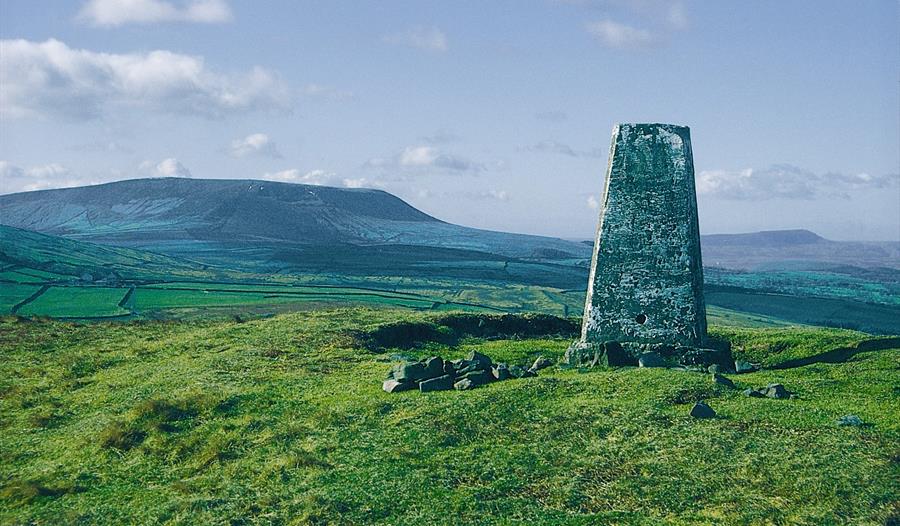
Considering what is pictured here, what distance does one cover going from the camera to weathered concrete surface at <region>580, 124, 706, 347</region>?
66.3 ft

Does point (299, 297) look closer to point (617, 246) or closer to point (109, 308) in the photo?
point (109, 308)

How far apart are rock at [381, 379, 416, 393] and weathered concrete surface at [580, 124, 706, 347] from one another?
20.0 ft

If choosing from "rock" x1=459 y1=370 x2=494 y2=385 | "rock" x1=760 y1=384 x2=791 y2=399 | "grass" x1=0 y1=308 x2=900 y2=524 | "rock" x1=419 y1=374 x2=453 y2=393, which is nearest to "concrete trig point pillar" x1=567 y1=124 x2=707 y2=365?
"grass" x1=0 y1=308 x2=900 y2=524

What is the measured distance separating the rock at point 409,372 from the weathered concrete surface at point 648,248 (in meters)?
5.55

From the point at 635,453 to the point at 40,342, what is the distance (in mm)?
22250

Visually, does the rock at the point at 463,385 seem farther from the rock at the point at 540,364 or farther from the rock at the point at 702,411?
the rock at the point at 702,411

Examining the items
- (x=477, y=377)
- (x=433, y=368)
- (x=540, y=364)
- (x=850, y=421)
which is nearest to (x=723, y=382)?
(x=850, y=421)

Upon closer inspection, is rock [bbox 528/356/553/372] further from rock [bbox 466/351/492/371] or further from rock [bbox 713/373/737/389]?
rock [bbox 713/373/737/389]

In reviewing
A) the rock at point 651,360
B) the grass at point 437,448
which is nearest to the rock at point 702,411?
the grass at point 437,448

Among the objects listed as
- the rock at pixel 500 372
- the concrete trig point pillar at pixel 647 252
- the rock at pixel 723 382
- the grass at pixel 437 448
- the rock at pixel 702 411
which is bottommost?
the grass at pixel 437 448

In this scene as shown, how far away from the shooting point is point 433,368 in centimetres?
1864

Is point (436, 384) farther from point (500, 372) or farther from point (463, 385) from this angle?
point (500, 372)

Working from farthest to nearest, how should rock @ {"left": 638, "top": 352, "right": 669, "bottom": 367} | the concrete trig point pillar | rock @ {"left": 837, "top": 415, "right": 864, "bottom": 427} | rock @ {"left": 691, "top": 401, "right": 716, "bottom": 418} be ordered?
1. the concrete trig point pillar
2. rock @ {"left": 638, "top": 352, "right": 669, "bottom": 367}
3. rock @ {"left": 691, "top": 401, "right": 716, "bottom": 418}
4. rock @ {"left": 837, "top": 415, "right": 864, "bottom": 427}

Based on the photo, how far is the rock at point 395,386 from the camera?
1731cm
